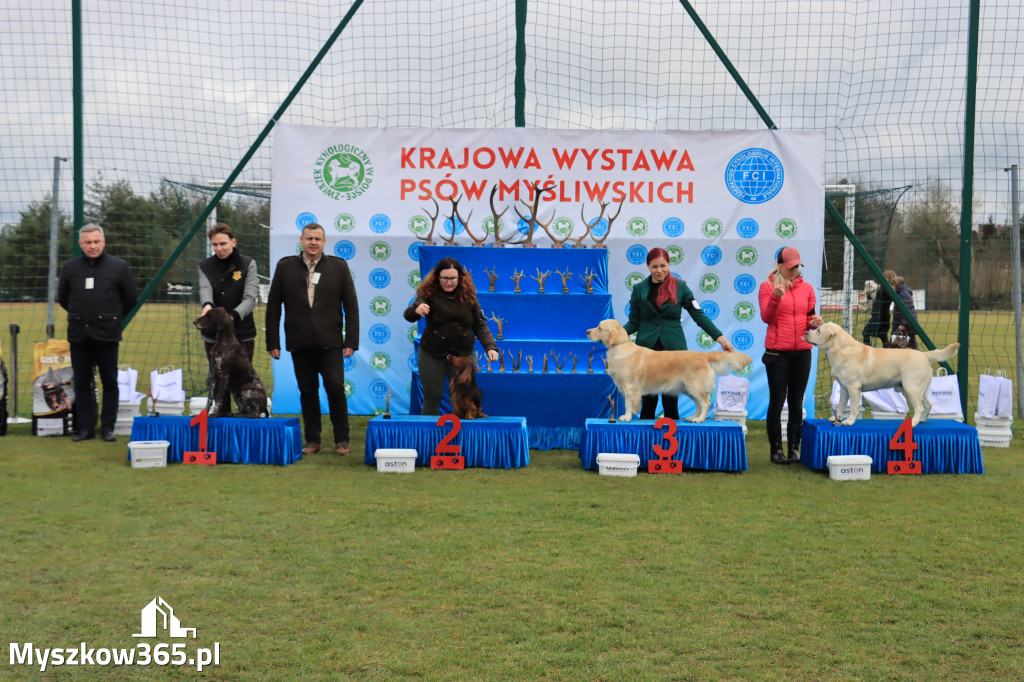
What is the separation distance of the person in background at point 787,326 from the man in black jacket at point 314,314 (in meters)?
3.04

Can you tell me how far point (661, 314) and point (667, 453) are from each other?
1160 mm

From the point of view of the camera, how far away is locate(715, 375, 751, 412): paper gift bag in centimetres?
788

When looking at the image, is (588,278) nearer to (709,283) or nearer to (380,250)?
(709,283)

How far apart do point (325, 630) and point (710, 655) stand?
4.38 ft

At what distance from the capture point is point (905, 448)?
596 centimetres

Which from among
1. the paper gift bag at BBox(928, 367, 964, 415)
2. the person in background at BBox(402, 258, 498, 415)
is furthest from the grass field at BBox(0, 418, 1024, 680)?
the paper gift bag at BBox(928, 367, 964, 415)

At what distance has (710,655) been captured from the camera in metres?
2.82

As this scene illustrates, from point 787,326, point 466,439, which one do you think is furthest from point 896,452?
point 466,439

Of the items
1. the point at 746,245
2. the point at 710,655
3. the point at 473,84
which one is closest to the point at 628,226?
the point at 746,245

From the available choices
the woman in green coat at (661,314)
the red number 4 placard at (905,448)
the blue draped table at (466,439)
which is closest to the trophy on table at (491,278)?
the woman in green coat at (661,314)

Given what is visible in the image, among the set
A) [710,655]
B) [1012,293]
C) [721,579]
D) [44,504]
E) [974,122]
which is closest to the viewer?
[710,655]

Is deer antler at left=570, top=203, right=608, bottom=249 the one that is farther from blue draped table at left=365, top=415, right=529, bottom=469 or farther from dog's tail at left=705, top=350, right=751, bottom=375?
blue draped table at left=365, top=415, right=529, bottom=469

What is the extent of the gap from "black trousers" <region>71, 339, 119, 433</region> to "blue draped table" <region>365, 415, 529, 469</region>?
2406 mm

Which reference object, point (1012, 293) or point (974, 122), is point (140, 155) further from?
point (1012, 293)
